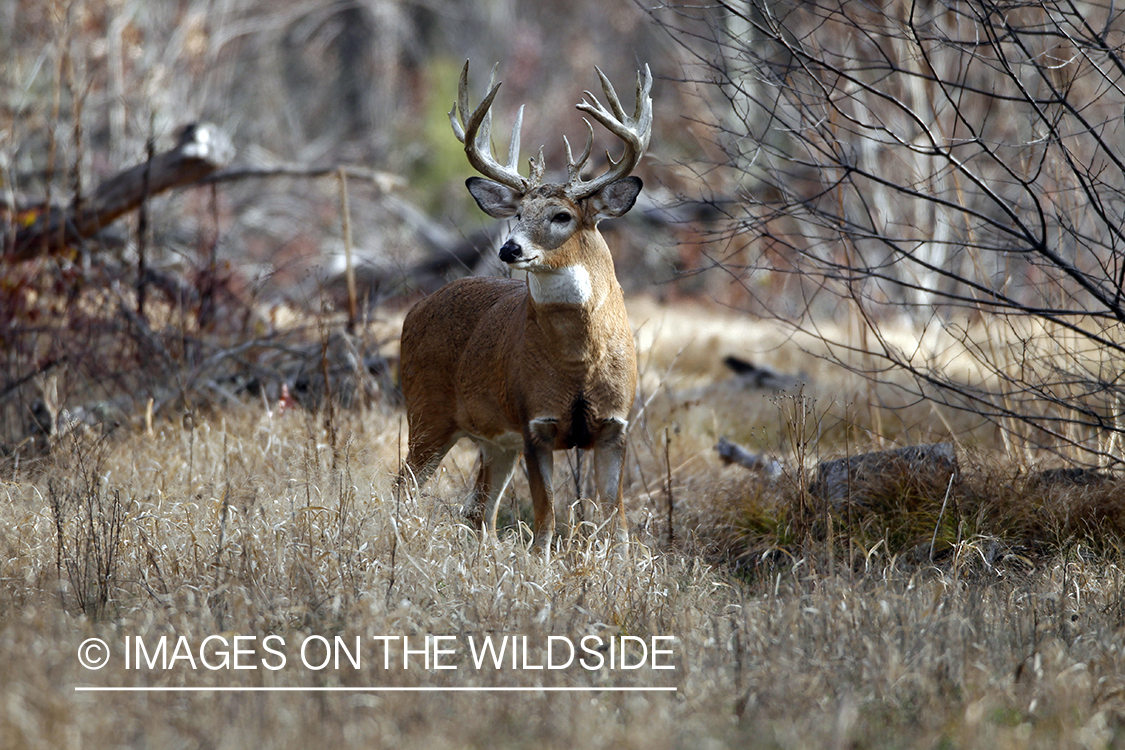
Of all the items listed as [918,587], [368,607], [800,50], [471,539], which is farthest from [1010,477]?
[368,607]

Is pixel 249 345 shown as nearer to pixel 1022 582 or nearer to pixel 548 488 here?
pixel 548 488

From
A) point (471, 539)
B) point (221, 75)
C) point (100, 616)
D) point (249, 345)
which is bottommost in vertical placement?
point (100, 616)

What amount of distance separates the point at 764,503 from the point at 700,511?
0.33m

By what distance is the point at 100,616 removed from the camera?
424cm

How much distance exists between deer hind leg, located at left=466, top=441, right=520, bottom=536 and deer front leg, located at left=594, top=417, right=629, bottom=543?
2.52ft

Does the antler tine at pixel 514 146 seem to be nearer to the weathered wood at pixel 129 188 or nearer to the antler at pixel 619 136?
the antler at pixel 619 136

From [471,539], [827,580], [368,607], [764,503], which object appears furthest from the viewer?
[764,503]

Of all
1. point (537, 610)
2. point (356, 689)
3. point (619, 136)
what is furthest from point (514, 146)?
point (356, 689)

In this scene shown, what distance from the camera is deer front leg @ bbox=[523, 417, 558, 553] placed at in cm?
489

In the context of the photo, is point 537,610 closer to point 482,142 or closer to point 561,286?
point 561,286

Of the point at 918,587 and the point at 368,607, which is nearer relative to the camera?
the point at 368,607

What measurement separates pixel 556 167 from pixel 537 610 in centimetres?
1637

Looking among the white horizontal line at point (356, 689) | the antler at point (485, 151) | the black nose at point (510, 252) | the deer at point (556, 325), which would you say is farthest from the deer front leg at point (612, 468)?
the white horizontal line at point (356, 689)

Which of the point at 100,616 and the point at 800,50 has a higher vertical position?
the point at 800,50
